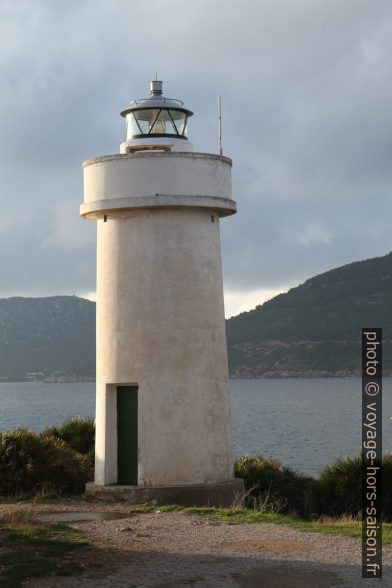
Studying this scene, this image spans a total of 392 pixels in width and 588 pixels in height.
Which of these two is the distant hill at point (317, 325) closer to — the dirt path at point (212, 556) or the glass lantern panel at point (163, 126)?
the glass lantern panel at point (163, 126)

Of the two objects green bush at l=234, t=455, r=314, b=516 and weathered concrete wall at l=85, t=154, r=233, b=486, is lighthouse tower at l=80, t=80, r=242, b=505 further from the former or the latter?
green bush at l=234, t=455, r=314, b=516

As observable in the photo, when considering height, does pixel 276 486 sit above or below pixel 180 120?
below

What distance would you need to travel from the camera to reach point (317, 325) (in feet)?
539

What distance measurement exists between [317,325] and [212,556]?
503 ft

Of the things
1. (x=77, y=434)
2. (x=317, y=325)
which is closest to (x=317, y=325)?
(x=317, y=325)

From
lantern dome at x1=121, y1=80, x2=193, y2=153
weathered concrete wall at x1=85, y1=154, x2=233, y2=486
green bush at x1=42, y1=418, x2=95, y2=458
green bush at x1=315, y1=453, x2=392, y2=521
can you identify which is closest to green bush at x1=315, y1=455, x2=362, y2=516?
green bush at x1=315, y1=453, x2=392, y2=521

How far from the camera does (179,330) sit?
17.1 meters

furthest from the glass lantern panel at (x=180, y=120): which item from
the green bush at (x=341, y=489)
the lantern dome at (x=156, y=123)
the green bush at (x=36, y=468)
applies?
the green bush at (x=341, y=489)

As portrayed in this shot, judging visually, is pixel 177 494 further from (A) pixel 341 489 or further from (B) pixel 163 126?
(B) pixel 163 126

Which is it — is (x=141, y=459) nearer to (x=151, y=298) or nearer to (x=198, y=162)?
(x=151, y=298)

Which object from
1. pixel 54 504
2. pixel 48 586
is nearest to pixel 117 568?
pixel 48 586

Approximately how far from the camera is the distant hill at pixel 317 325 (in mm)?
161875

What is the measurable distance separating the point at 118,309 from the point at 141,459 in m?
2.40

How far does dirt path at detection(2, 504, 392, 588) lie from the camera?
35.8 feet
